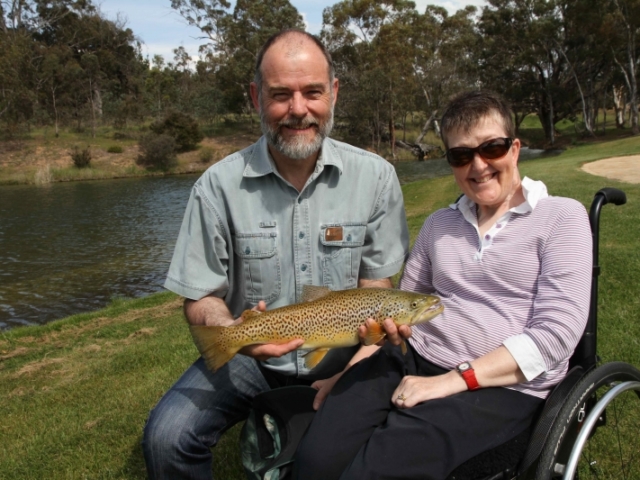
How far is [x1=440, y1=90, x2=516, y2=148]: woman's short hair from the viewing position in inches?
111

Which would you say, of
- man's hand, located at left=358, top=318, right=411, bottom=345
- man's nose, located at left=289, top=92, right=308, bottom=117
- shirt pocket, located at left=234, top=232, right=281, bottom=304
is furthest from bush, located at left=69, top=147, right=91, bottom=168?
man's hand, located at left=358, top=318, right=411, bottom=345

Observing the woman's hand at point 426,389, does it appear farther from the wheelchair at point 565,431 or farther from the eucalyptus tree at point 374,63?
the eucalyptus tree at point 374,63

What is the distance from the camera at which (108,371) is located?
21.1 ft

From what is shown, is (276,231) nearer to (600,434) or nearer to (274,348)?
(274,348)

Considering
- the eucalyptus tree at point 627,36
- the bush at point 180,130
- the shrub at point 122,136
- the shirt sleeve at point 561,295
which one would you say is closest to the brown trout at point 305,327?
the shirt sleeve at point 561,295

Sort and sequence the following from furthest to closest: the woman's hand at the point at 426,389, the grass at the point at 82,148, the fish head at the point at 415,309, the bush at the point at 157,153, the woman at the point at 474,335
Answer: the bush at the point at 157,153 → the grass at the point at 82,148 → the fish head at the point at 415,309 → the woman's hand at the point at 426,389 → the woman at the point at 474,335

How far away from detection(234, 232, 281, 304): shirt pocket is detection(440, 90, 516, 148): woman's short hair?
124 centimetres

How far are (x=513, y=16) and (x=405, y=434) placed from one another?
166ft

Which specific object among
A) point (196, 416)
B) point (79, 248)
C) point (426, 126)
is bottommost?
point (79, 248)

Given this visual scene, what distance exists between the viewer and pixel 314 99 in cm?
327

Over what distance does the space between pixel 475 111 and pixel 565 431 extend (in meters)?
1.58

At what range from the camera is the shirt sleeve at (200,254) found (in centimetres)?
322

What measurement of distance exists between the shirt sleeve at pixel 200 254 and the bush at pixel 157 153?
146ft

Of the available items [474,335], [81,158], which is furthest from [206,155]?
[474,335]
